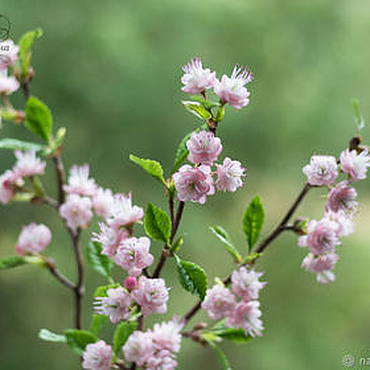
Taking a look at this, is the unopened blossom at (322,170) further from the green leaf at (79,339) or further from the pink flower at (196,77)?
the green leaf at (79,339)

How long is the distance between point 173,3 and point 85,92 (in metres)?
0.41

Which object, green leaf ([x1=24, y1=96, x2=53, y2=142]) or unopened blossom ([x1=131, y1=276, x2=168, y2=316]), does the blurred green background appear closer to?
green leaf ([x1=24, y1=96, x2=53, y2=142])

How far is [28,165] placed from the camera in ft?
1.50

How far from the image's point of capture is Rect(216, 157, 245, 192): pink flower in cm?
34

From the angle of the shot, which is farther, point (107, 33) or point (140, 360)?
point (107, 33)

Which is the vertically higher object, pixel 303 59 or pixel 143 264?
pixel 303 59

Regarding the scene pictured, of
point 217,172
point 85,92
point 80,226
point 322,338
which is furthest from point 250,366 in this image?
point 217,172

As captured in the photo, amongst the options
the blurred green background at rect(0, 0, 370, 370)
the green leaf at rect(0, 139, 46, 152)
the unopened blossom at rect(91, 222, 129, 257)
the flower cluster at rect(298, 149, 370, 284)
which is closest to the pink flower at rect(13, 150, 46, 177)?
the green leaf at rect(0, 139, 46, 152)

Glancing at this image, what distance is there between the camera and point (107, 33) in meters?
1.63

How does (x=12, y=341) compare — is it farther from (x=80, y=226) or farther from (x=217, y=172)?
(x=217, y=172)

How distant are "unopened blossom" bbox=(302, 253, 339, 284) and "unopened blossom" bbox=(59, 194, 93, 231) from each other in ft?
0.64

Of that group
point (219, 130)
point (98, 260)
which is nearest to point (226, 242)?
point (98, 260)

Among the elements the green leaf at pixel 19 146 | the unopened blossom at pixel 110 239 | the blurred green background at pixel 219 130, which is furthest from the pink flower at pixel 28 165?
the blurred green background at pixel 219 130

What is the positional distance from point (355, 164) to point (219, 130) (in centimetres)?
128
